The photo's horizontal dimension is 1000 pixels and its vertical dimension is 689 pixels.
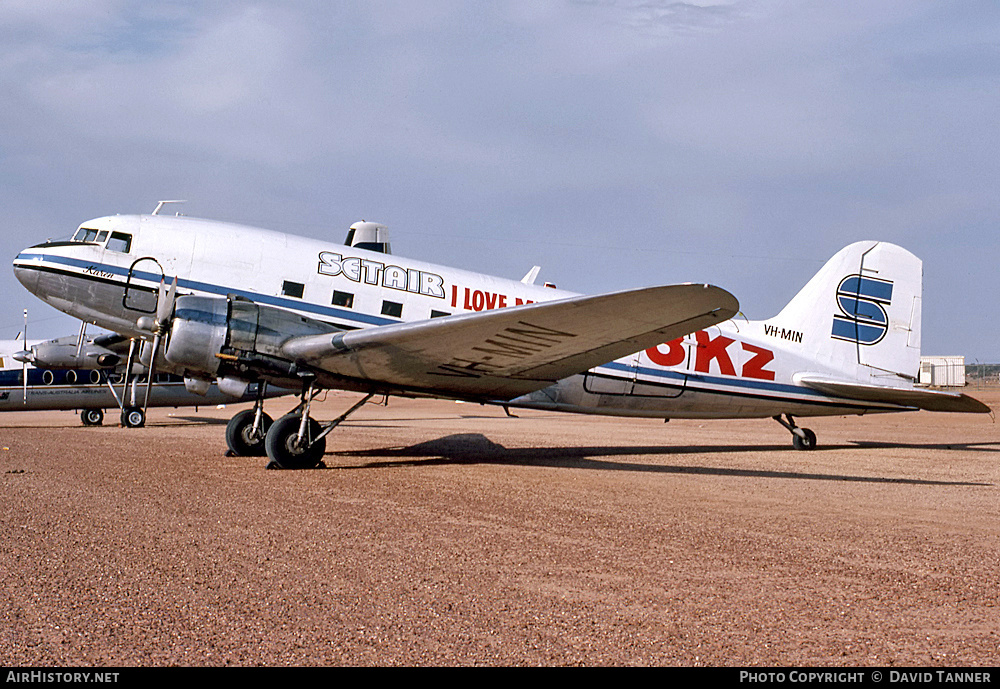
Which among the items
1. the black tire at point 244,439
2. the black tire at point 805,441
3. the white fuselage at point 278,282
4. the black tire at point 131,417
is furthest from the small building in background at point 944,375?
the black tire at point 244,439

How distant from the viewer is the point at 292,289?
40.4ft

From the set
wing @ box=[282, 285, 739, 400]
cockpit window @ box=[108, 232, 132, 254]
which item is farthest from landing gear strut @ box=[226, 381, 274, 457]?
cockpit window @ box=[108, 232, 132, 254]

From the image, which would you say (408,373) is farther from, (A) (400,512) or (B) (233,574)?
(B) (233,574)

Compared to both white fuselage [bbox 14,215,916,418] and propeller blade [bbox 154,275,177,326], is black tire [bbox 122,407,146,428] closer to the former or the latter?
white fuselage [bbox 14,215,916,418]

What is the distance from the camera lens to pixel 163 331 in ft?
36.4

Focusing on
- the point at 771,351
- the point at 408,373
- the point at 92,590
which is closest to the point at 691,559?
the point at 92,590

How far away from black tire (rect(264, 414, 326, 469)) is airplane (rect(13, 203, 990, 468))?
3 centimetres

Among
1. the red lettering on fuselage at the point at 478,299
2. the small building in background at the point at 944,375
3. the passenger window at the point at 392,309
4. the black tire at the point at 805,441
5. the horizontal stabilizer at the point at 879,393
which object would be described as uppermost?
the small building in background at the point at 944,375

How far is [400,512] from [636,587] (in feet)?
10.8

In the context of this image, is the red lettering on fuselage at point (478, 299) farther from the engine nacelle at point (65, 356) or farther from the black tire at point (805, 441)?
the engine nacelle at point (65, 356)

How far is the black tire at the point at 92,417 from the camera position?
28641 mm

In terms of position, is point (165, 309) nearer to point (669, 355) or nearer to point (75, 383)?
point (669, 355)

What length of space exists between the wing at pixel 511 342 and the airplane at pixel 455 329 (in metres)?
0.04

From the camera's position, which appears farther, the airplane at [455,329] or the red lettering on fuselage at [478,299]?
the red lettering on fuselage at [478,299]
